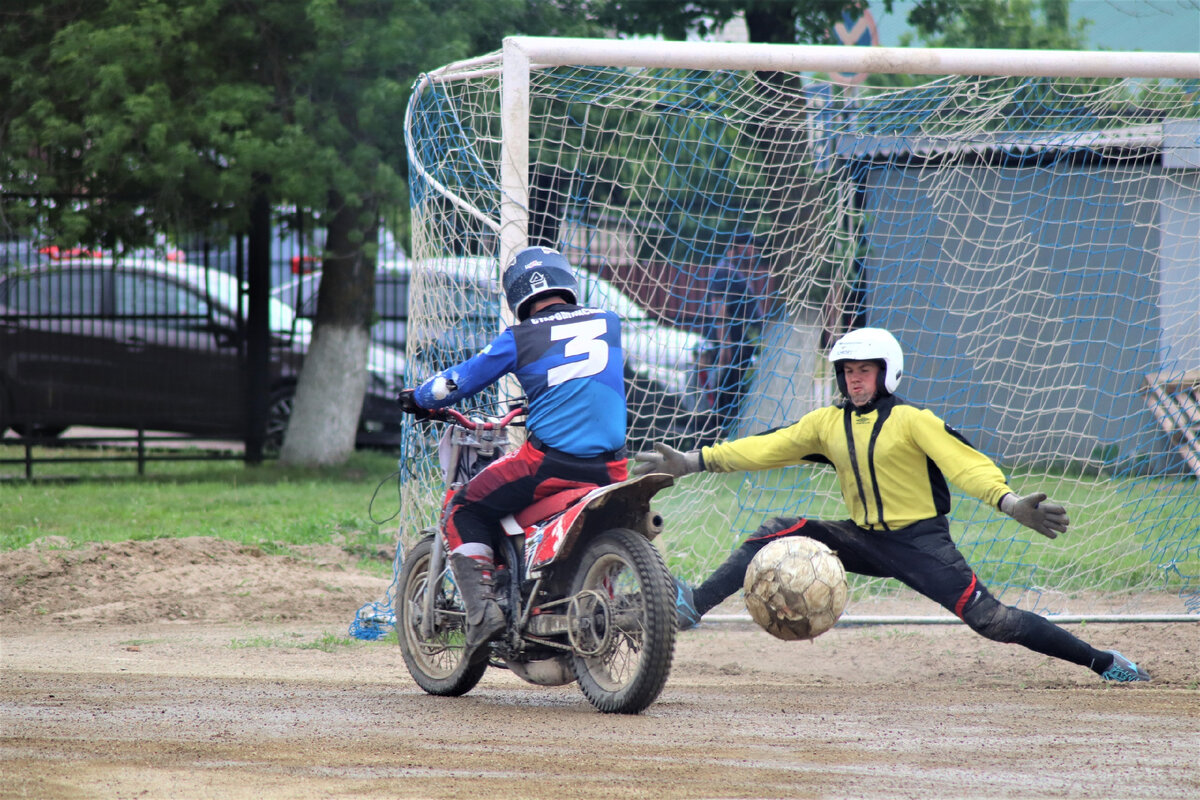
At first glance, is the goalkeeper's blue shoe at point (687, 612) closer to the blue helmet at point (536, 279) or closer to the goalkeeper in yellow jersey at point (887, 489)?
the goalkeeper in yellow jersey at point (887, 489)

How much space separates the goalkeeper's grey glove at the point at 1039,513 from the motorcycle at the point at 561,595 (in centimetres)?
164

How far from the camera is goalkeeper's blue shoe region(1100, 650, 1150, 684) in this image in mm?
6391

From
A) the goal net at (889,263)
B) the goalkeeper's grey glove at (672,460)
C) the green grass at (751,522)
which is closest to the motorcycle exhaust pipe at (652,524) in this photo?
the goalkeeper's grey glove at (672,460)

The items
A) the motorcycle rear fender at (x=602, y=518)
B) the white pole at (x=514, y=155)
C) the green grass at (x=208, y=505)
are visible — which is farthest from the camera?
the green grass at (x=208, y=505)

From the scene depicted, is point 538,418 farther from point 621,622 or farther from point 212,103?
point 212,103

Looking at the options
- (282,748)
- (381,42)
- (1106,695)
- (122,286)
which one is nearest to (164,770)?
(282,748)

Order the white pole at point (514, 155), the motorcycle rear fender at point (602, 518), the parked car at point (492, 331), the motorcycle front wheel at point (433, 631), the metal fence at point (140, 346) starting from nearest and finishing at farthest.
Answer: the motorcycle rear fender at point (602, 518) → the motorcycle front wheel at point (433, 631) → the white pole at point (514, 155) → the parked car at point (492, 331) → the metal fence at point (140, 346)

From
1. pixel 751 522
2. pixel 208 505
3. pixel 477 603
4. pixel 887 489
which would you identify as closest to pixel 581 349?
pixel 477 603

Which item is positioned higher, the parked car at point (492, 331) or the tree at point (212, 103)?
the tree at point (212, 103)

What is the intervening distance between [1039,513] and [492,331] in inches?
143

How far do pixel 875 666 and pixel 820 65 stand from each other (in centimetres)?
350

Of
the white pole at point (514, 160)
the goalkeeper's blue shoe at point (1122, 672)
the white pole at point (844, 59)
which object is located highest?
the white pole at point (844, 59)

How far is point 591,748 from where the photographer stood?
188 inches

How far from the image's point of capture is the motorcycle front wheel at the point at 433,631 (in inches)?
239
